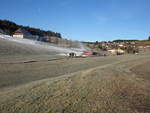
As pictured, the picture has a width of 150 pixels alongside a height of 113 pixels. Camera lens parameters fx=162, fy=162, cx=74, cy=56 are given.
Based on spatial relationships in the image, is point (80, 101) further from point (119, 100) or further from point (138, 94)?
point (138, 94)

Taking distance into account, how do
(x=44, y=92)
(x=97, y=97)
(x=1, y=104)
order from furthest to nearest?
(x=44, y=92) < (x=97, y=97) < (x=1, y=104)

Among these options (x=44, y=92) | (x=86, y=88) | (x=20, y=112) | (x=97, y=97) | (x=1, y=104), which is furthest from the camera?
(x=86, y=88)

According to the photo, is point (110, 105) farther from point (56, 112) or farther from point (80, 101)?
point (56, 112)

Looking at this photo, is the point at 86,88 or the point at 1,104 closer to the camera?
the point at 1,104

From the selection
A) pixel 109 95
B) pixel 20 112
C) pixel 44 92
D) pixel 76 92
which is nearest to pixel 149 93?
pixel 109 95

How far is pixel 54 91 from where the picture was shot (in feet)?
15.8

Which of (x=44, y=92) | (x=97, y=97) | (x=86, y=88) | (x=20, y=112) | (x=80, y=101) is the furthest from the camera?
(x=86, y=88)

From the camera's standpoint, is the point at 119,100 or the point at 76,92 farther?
the point at 76,92

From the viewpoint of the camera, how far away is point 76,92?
15.7ft

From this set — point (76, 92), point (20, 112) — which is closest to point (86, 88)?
point (76, 92)

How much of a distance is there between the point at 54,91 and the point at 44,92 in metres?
0.30

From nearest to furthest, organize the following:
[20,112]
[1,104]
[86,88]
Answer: [20,112], [1,104], [86,88]

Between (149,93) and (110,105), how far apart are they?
1.79m

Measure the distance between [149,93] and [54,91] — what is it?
2855 millimetres
